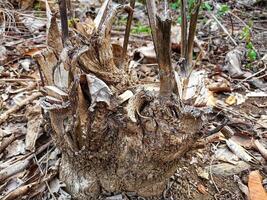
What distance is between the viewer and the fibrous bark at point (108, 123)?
0.97 meters

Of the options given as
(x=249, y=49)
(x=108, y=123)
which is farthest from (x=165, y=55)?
(x=249, y=49)

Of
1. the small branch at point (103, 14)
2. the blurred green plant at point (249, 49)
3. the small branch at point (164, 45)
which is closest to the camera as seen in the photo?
the small branch at point (164, 45)

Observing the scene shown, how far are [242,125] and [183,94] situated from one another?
2.07ft

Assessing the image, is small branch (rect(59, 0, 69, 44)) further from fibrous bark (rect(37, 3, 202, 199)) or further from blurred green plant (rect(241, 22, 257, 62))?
blurred green plant (rect(241, 22, 257, 62))

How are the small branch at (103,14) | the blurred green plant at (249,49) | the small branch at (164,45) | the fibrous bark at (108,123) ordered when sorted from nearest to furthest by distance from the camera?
the small branch at (164,45)
the fibrous bark at (108,123)
the small branch at (103,14)
the blurred green plant at (249,49)

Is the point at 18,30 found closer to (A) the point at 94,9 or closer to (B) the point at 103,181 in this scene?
(A) the point at 94,9

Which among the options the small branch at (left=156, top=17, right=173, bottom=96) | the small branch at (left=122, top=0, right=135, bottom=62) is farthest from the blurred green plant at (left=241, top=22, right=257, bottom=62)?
the small branch at (left=156, top=17, right=173, bottom=96)

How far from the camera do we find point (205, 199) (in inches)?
48.0

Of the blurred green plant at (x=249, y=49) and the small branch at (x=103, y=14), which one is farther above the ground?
the small branch at (x=103, y=14)

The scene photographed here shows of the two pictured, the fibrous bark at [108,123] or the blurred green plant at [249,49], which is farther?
the blurred green plant at [249,49]

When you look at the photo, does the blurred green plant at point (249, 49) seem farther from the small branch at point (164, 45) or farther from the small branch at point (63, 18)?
the small branch at point (63, 18)

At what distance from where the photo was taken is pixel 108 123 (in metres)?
1.02

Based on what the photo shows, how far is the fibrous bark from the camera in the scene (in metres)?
0.97

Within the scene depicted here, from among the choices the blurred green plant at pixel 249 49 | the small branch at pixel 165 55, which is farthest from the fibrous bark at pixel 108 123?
the blurred green plant at pixel 249 49
